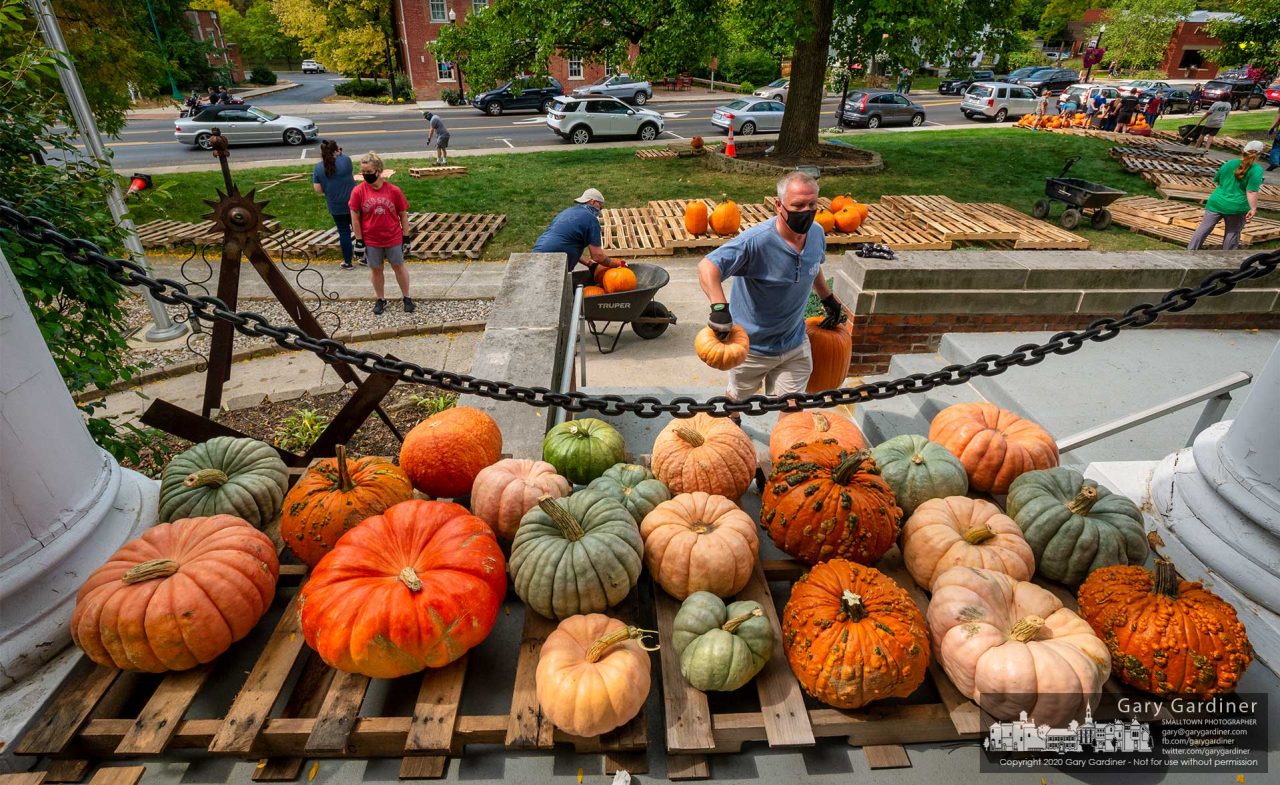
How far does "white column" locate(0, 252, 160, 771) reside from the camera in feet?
7.41

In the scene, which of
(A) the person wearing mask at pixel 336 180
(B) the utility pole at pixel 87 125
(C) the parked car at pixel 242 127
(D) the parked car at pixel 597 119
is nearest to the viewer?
(B) the utility pole at pixel 87 125

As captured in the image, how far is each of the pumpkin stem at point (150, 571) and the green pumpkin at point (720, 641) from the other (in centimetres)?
189

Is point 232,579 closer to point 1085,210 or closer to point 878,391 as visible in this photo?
point 878,391

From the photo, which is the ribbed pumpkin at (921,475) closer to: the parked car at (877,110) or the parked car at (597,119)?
the parked car at (597,119)

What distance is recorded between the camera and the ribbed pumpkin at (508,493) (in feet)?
9.82

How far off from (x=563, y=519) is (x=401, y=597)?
0.65 meters

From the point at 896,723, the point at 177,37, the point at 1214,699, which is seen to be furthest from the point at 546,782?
the point at 177,37

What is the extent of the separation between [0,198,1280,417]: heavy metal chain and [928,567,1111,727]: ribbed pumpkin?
3.01ft

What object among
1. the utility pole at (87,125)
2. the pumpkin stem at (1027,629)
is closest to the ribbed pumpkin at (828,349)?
the pumpkin stem at (1027,629)

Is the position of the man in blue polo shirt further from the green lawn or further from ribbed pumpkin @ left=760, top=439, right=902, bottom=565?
the green lawn

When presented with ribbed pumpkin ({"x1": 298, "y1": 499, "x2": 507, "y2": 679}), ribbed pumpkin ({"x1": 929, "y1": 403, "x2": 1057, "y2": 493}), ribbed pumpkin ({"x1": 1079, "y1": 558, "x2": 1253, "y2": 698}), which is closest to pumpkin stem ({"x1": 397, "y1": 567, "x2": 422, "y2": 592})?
ribbed pumpkin ({"x1": 298, "y1": 499, "x2": 507, "y2": 679})

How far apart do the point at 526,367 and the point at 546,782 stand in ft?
8.68

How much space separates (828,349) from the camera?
203 inches

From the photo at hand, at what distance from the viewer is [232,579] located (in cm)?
246
